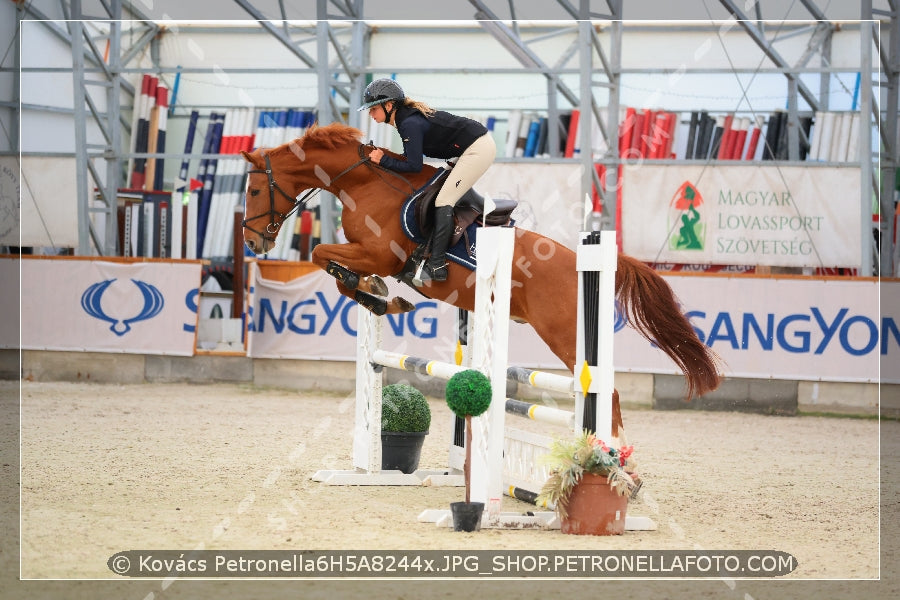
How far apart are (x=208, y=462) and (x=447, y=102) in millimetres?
8664

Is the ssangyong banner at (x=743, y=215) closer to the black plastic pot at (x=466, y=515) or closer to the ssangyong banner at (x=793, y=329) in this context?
the ssangyong banner at (x=793, y=329)

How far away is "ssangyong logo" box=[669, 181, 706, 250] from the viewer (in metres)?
10.9

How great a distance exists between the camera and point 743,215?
10.8 meters

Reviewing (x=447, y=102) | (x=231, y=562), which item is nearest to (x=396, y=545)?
(x=231, y=562)

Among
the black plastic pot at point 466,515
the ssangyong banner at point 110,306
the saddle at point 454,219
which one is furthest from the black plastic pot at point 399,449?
the ssangyong banner at point 110,306

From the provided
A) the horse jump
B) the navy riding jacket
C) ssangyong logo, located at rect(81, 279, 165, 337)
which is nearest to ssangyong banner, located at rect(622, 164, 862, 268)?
ssangyong logo, located at rect(81, 279, 165, 337)

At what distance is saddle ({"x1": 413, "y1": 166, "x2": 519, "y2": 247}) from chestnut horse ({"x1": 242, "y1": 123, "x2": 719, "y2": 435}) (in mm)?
99

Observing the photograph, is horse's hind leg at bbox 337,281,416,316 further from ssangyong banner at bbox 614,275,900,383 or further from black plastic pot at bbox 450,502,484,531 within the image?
ssangyong banner at bbox 614,275,900,383

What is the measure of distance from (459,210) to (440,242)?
229 mm

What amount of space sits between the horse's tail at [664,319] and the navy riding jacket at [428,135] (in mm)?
1042

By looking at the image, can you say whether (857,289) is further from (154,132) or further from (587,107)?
(154,132)

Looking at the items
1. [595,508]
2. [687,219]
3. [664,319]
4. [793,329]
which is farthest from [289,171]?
[687,219]

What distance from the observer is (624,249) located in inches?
432

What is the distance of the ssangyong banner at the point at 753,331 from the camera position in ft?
31.7
